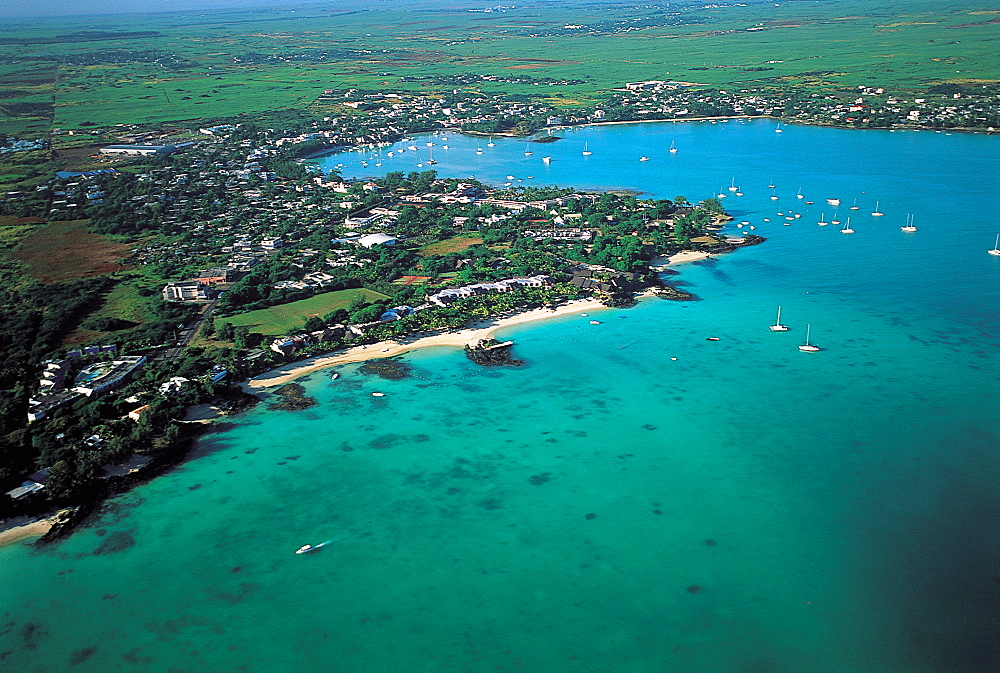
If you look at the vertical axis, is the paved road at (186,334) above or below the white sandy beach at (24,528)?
above

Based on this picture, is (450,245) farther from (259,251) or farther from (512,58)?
(512,58)

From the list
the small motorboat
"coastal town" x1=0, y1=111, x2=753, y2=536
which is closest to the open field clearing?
"coastal town" x1=0, y1=111, x2=753, y2=536

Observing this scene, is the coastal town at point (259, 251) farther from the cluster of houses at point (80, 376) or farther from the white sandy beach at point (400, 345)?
the white sandy beach at point (400, 345)

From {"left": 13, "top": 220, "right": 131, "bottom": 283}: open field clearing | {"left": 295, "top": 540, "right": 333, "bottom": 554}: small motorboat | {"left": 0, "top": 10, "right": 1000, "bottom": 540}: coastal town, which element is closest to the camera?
{"left": 295, "top": 540, "right": 333, "bottom": 554}: small motorboat

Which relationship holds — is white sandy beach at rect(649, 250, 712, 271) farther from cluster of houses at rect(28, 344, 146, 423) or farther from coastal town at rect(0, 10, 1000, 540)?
cluster of houses at rect(28, 344, 146, 423)

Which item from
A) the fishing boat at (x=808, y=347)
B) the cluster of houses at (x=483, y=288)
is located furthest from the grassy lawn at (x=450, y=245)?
the fishing boat at (x=808, y=347)

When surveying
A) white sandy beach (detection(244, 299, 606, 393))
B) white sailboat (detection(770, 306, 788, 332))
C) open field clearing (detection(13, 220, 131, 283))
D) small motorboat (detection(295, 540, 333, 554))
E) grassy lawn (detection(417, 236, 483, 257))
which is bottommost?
small motorboat (detection(295, 540, 333, 554))
